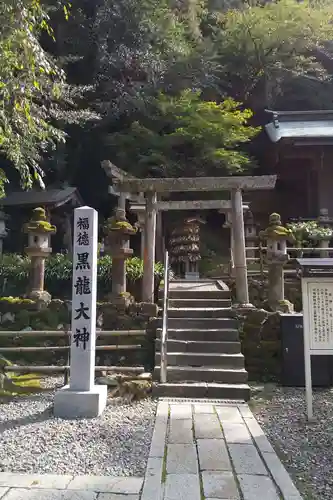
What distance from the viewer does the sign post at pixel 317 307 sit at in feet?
16.7

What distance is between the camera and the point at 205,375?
Result: 6281 mm

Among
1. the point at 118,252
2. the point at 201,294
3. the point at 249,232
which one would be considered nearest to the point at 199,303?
the point at 201,294

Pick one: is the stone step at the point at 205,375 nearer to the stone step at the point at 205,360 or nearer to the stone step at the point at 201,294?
the stone step at the point at 205,360

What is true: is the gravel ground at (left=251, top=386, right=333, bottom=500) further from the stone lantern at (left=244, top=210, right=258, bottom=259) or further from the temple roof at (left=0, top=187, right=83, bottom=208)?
the temple roof at (left=0, top=187, right=83, bottom=208)

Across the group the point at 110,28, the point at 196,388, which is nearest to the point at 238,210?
the point at 196,388

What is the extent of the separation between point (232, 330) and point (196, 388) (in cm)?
156

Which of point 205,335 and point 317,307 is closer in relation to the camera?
point 317,307

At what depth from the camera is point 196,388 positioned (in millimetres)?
5957

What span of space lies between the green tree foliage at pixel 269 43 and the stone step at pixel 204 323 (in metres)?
12.6

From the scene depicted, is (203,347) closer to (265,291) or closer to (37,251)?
(265,291)

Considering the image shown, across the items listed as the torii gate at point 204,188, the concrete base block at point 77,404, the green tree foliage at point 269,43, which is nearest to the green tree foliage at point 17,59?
the torii gate at point 204,188

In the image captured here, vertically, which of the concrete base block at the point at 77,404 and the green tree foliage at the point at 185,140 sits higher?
the green tree foliage at the point at 185,140

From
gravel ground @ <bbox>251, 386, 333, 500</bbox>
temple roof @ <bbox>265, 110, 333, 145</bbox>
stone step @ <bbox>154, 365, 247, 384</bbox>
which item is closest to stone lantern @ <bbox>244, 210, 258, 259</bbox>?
temple roof @ <bbox>265, 110, 333, 145</bbox>

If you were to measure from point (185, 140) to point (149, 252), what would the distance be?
705cm
